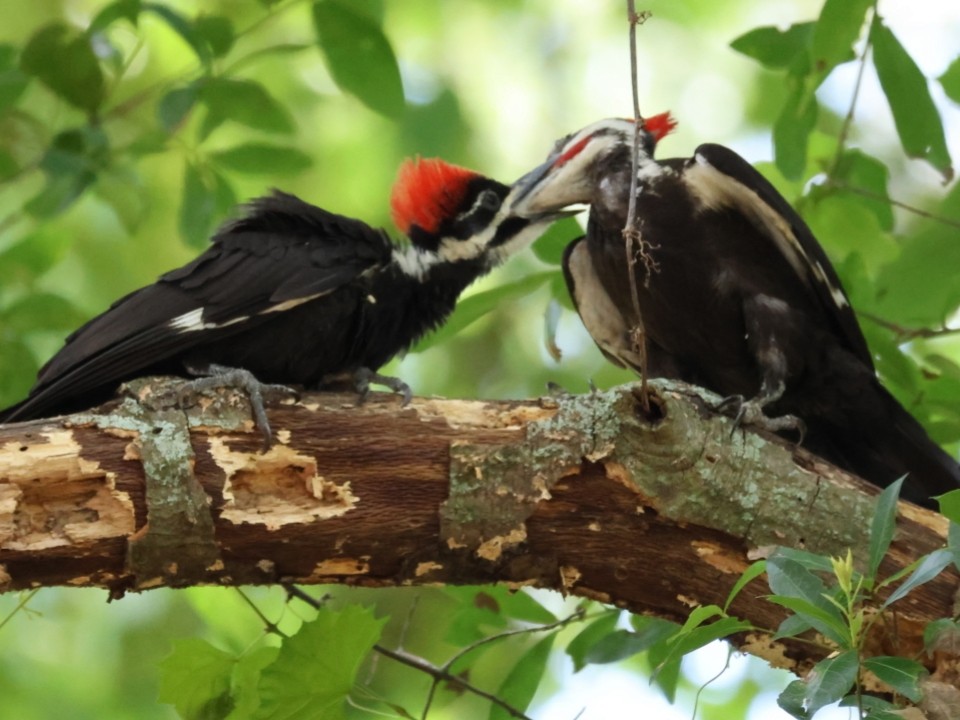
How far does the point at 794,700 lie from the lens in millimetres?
1783

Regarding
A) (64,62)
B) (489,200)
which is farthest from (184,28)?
(489,200)

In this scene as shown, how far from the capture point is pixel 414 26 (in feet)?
18.7

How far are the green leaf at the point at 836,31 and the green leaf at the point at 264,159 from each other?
143 cm

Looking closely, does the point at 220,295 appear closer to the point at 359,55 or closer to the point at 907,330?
the point at 359,55

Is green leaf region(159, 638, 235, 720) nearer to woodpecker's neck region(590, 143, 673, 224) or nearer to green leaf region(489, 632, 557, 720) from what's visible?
green leaf region(489, 632, 557, 720)

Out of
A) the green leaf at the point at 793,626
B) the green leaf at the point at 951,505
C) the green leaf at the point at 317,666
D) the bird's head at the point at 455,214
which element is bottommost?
the green leaf at the point at 317,666

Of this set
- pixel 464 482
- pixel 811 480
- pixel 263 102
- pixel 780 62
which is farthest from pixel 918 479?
pixel 263 102

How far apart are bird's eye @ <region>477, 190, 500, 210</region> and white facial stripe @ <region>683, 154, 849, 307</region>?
1.82 feet

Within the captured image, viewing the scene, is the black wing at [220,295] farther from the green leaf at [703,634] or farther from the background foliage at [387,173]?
the green leaf at [703,634]

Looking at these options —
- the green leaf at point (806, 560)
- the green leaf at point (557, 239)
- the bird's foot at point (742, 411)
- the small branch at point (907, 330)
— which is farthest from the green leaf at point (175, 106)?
the green leaf at point (806, 560)

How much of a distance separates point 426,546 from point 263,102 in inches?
59.3

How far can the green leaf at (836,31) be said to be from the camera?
271 centimetres

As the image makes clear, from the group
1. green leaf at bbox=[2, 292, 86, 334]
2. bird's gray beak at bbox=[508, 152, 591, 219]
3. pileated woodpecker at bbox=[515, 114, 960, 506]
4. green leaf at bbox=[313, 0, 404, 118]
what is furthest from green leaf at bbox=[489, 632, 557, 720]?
green leaf at bbox=[2, 292, 86, 334]

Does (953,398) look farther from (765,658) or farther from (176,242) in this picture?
(176,242)
